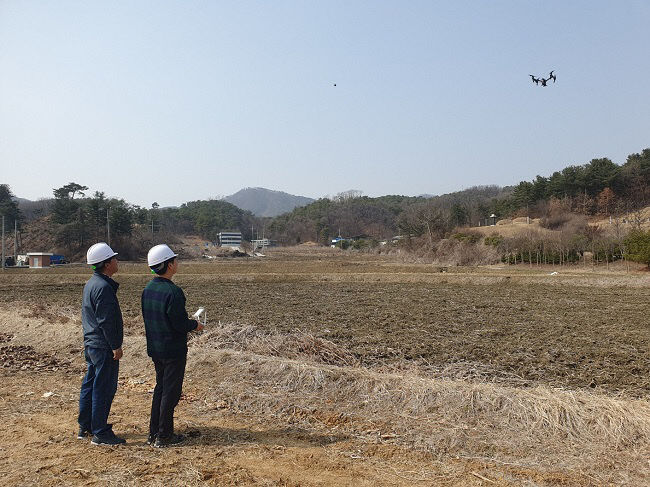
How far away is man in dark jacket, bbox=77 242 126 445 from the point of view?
428 cm

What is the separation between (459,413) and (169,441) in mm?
2535

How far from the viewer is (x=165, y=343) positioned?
422 cm

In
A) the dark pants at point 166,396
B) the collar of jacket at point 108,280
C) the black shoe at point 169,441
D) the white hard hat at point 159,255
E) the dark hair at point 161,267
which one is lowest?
the black shoe at point 169,441

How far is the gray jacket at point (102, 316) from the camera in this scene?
431cm

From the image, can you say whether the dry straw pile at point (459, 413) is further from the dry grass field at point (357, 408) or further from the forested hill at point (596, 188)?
the forested hill at point (596, 188)

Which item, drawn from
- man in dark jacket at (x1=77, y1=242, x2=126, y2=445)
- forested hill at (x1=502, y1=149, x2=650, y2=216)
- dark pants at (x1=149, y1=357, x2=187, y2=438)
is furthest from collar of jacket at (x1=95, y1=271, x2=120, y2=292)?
forested hill at (x1=502, y1=149, x2=650, y2=216)

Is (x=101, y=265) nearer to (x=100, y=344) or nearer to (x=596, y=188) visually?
(x=100, y=344)

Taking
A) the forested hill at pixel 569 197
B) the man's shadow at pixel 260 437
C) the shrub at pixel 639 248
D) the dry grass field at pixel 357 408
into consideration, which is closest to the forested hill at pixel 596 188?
the forested hill at pixel 569 197

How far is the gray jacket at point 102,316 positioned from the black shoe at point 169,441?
0.85m

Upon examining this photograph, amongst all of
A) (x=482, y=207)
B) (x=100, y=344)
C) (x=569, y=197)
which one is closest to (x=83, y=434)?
(x=100, y=344)

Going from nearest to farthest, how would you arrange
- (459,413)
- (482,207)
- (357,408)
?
1. (459,413)
2. (357,408)
3. (482,207)

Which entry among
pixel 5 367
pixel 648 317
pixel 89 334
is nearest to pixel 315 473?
pixel 89 334

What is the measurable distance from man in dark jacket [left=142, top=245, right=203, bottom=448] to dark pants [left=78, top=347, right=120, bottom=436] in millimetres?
402

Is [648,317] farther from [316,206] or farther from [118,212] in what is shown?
[316,206]
